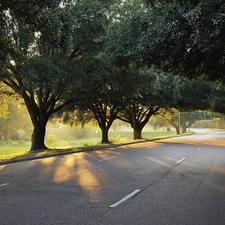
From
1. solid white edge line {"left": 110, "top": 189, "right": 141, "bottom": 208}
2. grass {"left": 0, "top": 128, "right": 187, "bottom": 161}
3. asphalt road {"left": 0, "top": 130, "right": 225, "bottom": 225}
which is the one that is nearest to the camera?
asphalt road {"left": 0, "top": 130, "right": 225, "bottom": 225}

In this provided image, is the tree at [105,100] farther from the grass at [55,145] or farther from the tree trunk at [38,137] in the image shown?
the tree trunk at [38,137]

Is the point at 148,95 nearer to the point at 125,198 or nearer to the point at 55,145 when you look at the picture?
the point at 55,145

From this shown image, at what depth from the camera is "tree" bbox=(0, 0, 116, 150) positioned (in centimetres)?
1129

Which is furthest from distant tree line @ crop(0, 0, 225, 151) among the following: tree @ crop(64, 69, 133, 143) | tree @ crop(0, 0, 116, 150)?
tree @ crop(64, 69, 133, 143)

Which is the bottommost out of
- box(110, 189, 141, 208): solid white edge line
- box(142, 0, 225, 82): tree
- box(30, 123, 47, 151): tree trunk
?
box(110, 189, 141, 208): solid white edge line

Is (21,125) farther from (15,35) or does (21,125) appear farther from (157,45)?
(157,45)

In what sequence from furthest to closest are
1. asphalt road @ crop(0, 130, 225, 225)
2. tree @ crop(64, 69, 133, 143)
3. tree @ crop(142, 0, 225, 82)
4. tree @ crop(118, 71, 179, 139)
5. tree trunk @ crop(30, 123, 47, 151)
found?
tree @ crop(118, 71, 179, 139), tree trunk @ crop(30, 123, 47, 151), tree @ crop(64, 69, 133, 143), tree @ crop(142, 0, 225, 82), asphalt road @ crop(0, 130, 225, 225)

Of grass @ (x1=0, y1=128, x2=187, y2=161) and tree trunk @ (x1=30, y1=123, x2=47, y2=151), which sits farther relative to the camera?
tree trunk @ (x1=30, y1=123, x2=47, y2=151)

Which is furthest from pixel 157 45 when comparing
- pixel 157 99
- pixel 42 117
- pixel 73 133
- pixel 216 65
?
pixel 73 133

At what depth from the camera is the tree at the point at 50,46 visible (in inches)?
445

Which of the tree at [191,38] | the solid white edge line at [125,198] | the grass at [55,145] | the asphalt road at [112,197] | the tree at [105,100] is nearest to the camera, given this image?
the asphalt road at [112,197]

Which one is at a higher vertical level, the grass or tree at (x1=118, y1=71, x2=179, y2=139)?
tree at (x1=118, y1=71, x2=179, y2=139)

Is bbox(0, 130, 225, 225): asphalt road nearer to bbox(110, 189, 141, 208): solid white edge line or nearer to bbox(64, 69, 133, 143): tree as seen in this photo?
bbox(110, 189, 141, 208): solid white edge line

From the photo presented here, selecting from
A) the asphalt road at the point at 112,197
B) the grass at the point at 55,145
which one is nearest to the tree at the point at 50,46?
the grass at the point at 55,145
